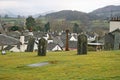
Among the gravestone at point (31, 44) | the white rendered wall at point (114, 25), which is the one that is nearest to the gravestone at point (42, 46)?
the gravestone at point (31, 44)

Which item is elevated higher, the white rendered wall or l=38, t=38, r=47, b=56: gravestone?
the white rendered wall

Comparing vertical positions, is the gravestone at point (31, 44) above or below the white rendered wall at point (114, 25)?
below

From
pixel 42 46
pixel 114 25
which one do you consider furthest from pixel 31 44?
pixel 114 25

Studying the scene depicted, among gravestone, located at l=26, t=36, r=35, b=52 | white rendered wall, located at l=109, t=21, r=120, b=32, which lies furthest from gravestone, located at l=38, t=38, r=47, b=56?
white rendered wall, located at l=109, t=21, r=120, b=32

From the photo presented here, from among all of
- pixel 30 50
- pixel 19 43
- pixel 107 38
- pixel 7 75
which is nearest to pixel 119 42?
pixel 107 38

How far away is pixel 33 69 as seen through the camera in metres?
29.5

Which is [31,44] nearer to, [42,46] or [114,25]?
[42,46]

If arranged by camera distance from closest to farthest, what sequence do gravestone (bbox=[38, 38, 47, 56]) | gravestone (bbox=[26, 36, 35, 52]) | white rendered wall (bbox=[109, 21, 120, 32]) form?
gravestone (bbox=[38, 38, 47, 56]) < gravestone (bbox=[26, 36, 35, 52]) < white rendered wall (bbox=[109, 21, 120, 32])

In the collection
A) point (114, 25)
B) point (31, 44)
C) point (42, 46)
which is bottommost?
point (31, 44)

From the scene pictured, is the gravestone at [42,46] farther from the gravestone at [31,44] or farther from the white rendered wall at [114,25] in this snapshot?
the white rendered wall at [114,25]

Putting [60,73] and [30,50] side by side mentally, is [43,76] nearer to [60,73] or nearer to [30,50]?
[60,73]

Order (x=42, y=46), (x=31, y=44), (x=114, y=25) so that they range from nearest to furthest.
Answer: (x=42, y=46) < (x=31, y=44) < (x=114, y=25)

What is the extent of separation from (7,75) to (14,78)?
178cm

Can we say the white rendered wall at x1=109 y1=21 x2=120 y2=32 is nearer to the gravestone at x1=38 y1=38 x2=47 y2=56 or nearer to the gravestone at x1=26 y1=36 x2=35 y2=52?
the gravestone at x1=26 y1=36 x2=35 y2=52
